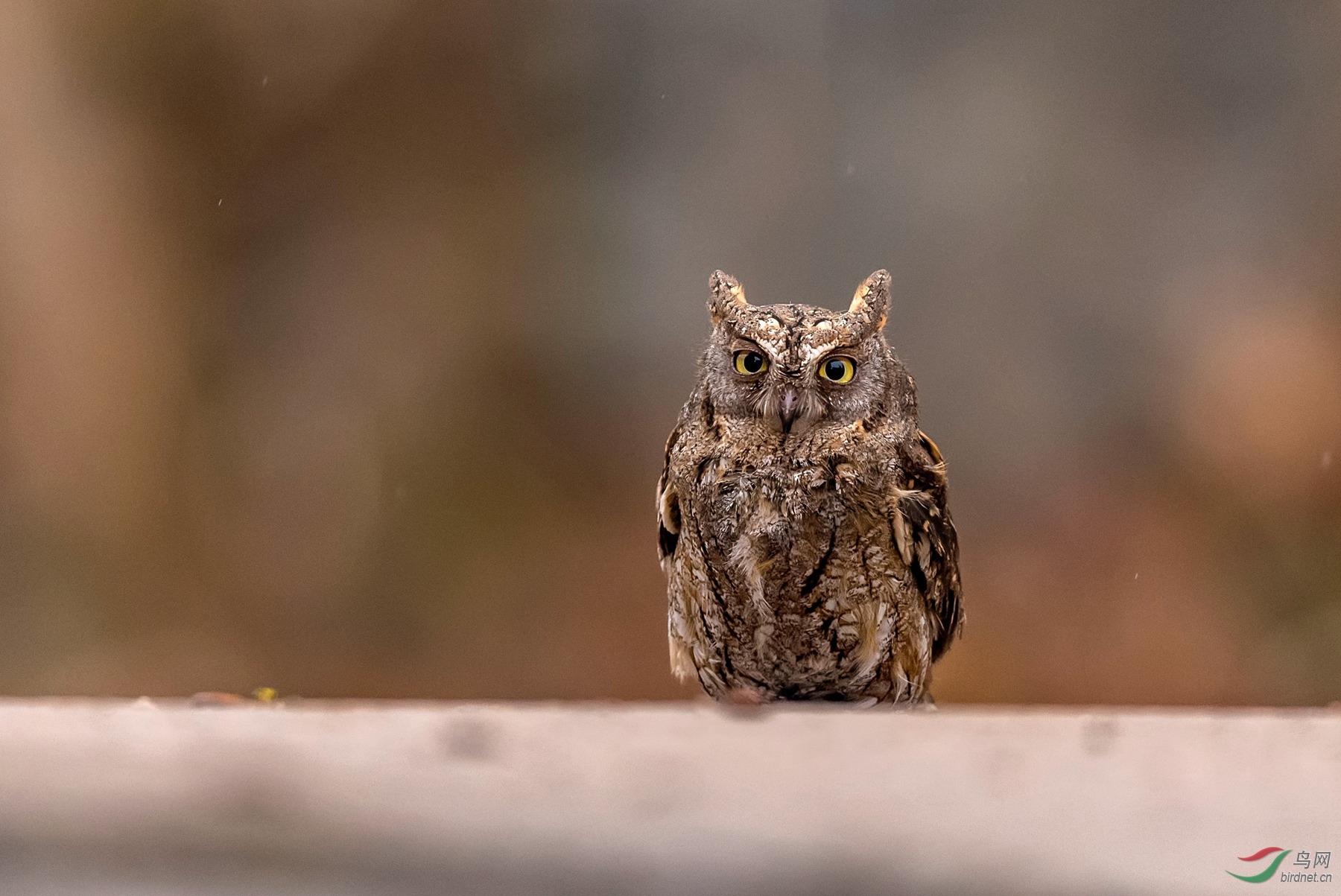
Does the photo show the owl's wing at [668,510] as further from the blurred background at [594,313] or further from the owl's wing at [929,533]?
the blurred background at [594,313]

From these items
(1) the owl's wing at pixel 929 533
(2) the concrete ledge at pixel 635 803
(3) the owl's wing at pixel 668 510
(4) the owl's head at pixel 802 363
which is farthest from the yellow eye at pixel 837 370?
(2) the concrete ledge at pixel 635 803

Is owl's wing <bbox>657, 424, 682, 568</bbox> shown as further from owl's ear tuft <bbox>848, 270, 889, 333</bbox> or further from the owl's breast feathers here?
owl's ear tuft <bbox>848, 270, 889, 333</bbox>

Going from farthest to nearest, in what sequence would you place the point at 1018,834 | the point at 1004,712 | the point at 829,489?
the point at 829,489 → the point at 1004,712 → the point at 1018,834

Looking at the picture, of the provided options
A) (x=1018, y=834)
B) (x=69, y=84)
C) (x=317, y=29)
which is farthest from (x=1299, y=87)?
(x=69, y=84)

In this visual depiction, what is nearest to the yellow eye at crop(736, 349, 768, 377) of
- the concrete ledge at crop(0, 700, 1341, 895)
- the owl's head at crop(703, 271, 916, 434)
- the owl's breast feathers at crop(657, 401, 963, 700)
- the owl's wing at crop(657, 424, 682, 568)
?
the owl's head at crop(703, 271, 916, 434)

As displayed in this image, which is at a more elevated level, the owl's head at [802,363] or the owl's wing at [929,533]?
the owl's head at [802,363]

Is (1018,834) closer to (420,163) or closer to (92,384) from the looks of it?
(420,163)

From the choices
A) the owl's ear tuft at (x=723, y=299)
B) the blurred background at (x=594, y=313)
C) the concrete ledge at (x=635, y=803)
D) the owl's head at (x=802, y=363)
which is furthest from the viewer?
the blurred background at (x=594, y=313)
